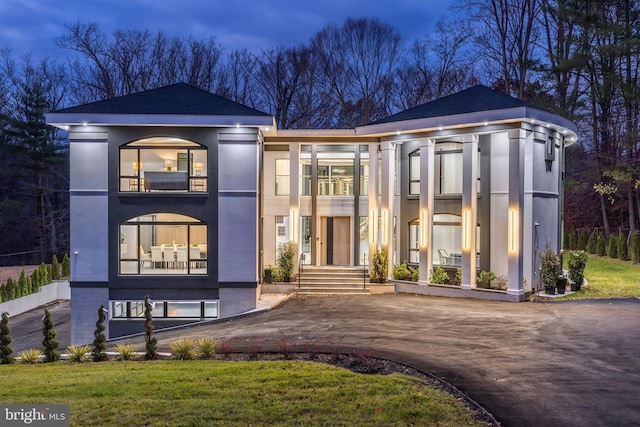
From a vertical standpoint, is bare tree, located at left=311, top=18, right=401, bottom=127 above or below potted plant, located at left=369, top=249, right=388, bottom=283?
above

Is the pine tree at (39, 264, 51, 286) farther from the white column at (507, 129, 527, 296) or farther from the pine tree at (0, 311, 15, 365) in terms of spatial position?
the white column at (507, 129, 527, 296)

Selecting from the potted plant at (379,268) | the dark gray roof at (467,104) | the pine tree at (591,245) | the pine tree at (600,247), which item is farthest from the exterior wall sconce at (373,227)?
the pine tree at (591,245)

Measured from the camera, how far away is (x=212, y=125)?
15.4 metres

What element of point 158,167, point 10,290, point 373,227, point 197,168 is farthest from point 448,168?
point 10,290

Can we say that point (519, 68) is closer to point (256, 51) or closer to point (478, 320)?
point (256, 51)

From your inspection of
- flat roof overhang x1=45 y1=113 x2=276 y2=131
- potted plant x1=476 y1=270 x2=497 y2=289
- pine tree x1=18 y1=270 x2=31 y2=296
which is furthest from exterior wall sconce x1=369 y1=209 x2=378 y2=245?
pine tree x1=18 y1=270 x2=31 y2=296

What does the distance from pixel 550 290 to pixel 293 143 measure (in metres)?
11.0

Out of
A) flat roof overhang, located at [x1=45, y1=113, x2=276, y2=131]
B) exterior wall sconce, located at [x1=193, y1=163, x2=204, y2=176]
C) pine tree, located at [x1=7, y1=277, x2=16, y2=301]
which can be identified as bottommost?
pine tree, located at [x1=7, y1=277, x2=16, y2=301]

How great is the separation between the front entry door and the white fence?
13.7 metres

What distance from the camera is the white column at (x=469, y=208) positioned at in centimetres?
1623

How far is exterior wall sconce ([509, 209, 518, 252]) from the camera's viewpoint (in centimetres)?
1541

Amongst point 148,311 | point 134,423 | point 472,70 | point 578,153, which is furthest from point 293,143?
point 578,153

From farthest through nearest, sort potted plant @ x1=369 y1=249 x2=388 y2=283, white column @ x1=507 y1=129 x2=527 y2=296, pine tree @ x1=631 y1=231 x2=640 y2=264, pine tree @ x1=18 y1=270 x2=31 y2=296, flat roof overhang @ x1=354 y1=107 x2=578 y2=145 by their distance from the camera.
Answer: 1. pine tree @ x1=631 y1=231 x2=640 y2=264
2. pine tree @ x1=18 y1=270 x2=31 y2=296
3. potted plant @ x1=369 y1=249 x2=388 y2=283
4. white column @ x1=507 y1=129 x2=527 y2=296
5. flat roof overhang @ x1=354 y1=107 x2=578 y2=145

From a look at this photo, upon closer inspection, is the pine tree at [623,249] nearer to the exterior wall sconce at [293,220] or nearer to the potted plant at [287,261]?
the exterior wall sconce at [293,220]
